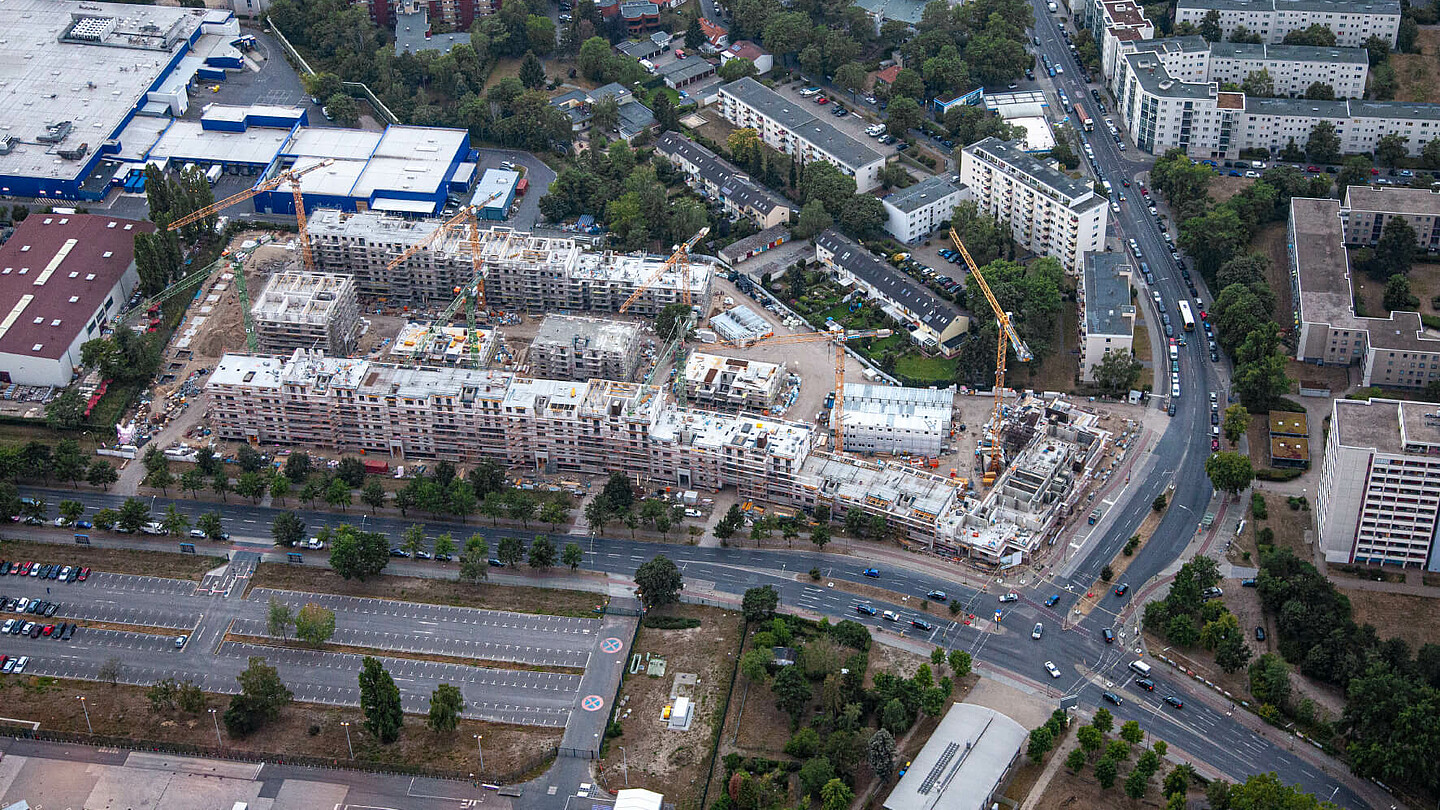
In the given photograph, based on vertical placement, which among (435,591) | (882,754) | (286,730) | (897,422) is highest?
(897,422)

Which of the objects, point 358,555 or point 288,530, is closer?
point 358,555

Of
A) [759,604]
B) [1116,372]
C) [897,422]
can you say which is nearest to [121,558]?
[759,604]

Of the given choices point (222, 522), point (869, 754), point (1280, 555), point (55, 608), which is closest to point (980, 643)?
point (869, 754)

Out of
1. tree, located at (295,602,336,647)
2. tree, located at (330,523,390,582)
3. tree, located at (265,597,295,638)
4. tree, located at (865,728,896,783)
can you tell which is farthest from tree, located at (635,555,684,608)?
tree, located at (265,597,295,638)

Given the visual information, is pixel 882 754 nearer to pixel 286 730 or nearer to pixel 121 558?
pixel 286 730

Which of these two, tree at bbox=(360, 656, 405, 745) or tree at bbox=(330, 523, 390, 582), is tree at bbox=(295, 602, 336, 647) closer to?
tree at bbox=(330, 523, 390, 582)

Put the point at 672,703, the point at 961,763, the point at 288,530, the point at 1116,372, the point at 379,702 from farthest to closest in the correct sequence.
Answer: the point at 1116,372
the point at 288,530
the point at 672,703
the point at 379,702
the point at 961,763

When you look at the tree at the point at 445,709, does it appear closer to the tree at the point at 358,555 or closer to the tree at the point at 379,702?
the tree at the point at 379,702

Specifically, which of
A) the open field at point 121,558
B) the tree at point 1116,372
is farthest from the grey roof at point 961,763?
the open field at point 121,558
